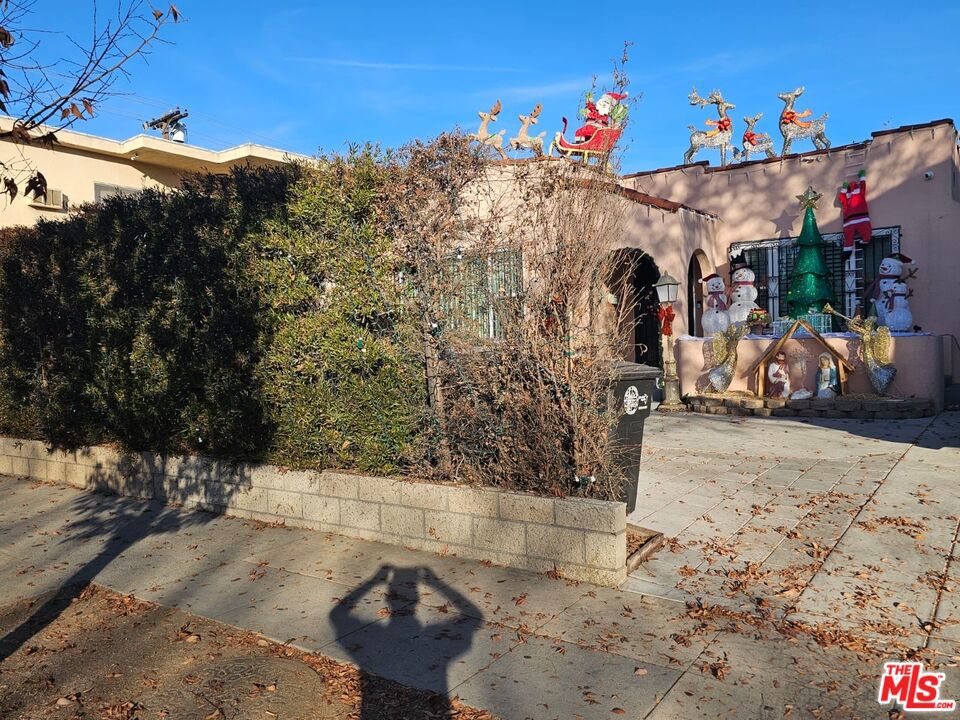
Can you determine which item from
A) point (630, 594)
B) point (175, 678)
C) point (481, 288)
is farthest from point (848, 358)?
point (175, 678)

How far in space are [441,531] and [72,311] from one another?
5.48 metres

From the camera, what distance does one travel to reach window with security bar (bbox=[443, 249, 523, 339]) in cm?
563

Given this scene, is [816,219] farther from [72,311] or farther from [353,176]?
[72,311]

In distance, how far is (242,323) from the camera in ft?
21.6

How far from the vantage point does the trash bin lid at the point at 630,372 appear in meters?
5.46

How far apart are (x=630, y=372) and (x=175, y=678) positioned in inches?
147

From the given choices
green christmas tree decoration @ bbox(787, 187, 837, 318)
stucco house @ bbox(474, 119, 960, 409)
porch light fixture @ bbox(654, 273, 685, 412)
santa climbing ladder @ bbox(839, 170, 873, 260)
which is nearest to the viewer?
porch light fixture @ bbox(654, 273, 685, 412)

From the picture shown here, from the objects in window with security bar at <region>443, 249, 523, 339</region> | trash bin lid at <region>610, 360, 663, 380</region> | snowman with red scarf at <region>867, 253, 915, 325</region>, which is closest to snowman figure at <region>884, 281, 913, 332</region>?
snowman with red scarf at <region>867, 253, 915, 325</region>

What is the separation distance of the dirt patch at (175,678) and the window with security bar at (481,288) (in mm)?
2792

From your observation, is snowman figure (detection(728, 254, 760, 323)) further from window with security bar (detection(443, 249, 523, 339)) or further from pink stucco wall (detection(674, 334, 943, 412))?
window with security bar (detection(443, 249, 523, 339))

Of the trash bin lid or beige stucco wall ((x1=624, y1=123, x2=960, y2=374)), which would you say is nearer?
the trash bin lid

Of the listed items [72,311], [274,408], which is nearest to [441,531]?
[274,408]

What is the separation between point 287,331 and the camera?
634cm

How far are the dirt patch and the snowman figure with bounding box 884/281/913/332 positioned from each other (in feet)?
42.7
